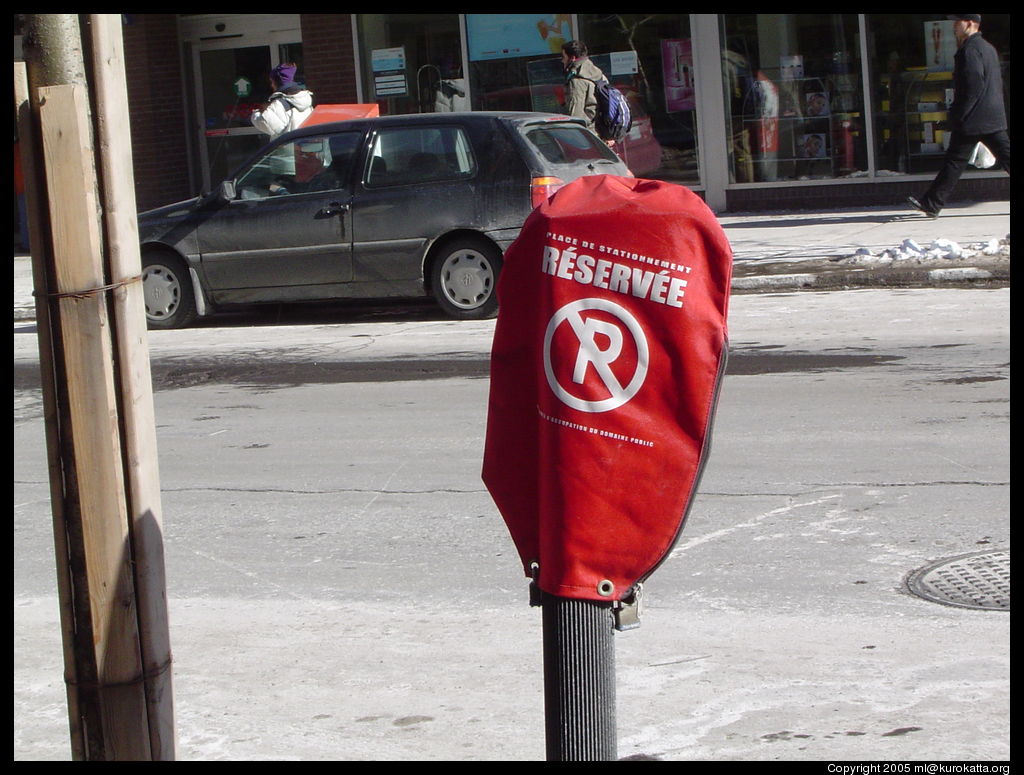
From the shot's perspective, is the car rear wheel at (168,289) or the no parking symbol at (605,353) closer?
the no parking symbol at (605,353)

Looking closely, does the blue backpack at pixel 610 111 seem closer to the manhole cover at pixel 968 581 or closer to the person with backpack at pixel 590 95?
the person with backpack at pixel 590 95

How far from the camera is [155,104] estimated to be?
19.6 m

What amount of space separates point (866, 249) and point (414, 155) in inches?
175

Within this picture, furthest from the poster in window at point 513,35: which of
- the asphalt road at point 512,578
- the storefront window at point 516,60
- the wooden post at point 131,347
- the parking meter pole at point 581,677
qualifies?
the parking meter pole at point 581,677

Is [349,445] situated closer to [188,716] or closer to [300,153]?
[188,716]

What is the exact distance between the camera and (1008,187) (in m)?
16.2

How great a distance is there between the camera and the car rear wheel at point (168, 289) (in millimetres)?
12211

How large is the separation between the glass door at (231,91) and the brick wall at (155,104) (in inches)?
13.9

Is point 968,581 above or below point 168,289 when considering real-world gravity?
below

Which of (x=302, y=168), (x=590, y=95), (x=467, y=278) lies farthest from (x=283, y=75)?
(x=467, y=278)

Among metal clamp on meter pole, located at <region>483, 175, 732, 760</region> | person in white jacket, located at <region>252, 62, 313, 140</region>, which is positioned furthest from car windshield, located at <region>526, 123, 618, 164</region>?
metal clamp on meter pole, located at <region>483, 175, 732, 760</region>

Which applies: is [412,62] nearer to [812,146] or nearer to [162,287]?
[812,146]

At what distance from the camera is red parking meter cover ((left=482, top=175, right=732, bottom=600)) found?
7.22ft

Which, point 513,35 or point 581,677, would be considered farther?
point 513,35
